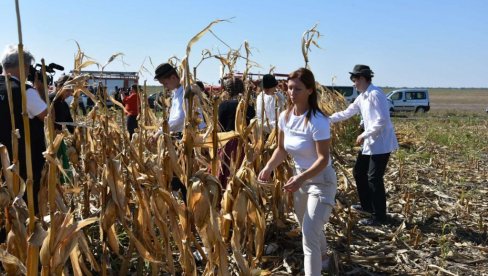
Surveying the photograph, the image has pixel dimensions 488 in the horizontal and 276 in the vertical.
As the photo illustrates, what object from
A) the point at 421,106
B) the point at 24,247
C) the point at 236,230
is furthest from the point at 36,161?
the point at 421,106

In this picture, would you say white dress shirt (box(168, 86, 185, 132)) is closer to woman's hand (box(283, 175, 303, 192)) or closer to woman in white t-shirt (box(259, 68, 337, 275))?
woman in white t-shirt (box(259, 68, 337, 275))

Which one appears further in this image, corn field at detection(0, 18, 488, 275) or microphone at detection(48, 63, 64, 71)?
microphone at detection(48, 63, 64, 71)

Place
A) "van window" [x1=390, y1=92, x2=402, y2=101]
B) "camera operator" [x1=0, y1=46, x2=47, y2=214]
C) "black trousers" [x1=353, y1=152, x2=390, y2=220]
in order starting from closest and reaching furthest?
"camera operator" [x1=0, y1=46, x2=47, y2=214]
"black trousers" [x1=353, y1=152, x2=390, y2=220]
"van window" [x1=390, y1=92, x2=402, y2=101]

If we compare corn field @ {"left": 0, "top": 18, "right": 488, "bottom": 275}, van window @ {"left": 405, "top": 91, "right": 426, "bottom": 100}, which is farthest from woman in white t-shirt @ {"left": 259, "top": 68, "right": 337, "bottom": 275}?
van window @ {"left": 405, "top": 91, "right": 426, "bottom": 100}

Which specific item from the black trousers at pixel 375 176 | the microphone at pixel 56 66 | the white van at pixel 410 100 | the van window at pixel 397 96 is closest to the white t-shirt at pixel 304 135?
the microphone at pixel 56 66

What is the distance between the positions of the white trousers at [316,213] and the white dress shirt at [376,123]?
1546mm

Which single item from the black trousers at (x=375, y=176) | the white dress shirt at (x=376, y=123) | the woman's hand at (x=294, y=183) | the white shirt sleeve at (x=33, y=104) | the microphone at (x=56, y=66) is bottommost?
the black trousers at (x=375, y=176)

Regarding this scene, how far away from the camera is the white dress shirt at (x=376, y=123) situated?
446 centimetres

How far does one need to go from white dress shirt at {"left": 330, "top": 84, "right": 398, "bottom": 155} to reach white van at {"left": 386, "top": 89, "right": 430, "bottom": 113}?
947 inches

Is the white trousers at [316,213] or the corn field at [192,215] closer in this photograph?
the corn field at [192,215]

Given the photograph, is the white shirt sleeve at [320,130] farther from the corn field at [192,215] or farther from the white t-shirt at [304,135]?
the corn field at [192,215]

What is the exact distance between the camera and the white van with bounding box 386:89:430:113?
91.1 ft

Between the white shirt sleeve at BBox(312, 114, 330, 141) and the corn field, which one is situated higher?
the white shirt sleeve at BBox(312, 114, 330, 141)

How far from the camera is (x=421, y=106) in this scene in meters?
28.0
